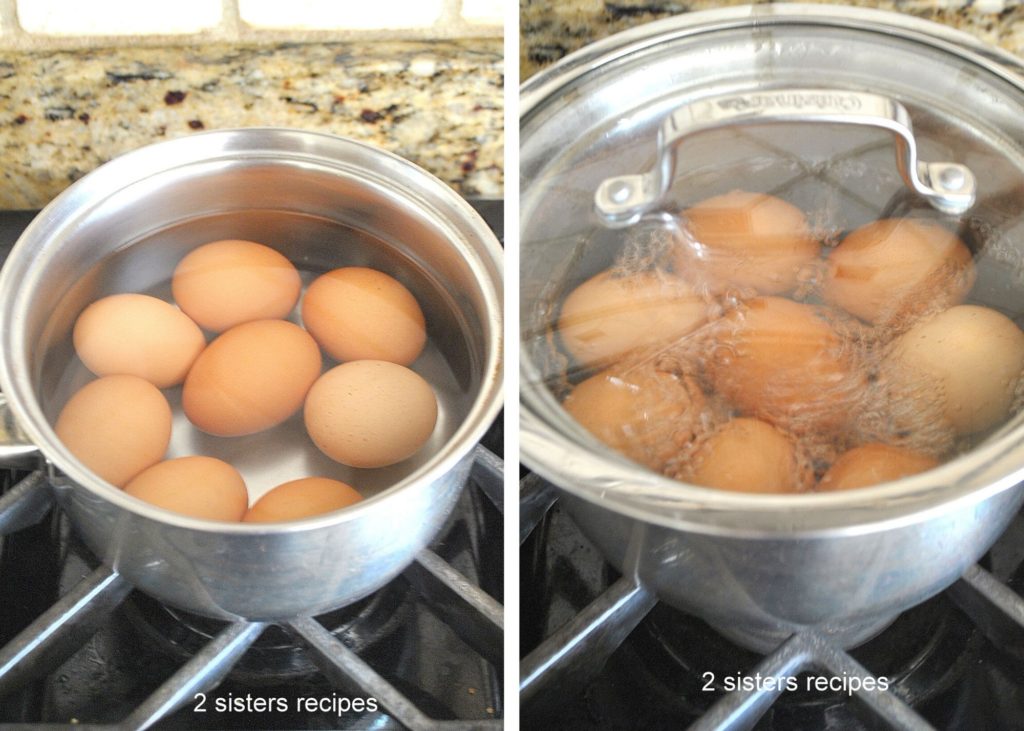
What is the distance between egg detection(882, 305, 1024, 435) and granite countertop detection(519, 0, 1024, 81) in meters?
0.20

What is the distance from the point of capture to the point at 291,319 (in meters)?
0.51

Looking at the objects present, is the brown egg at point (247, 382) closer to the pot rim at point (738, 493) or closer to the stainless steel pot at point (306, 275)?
the stainless steel pot at point (306, 275)

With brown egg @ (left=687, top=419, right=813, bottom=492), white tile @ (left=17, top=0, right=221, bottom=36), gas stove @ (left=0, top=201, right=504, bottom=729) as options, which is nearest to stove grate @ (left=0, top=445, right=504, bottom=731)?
gas stove @ (left=0, top=201, right=504, bottom=729)

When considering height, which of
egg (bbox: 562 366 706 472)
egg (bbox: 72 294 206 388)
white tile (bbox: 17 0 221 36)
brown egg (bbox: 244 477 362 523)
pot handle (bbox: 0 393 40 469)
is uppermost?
white tile (bbox: 17 0 221 36)

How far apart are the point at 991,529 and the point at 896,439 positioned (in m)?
0.07

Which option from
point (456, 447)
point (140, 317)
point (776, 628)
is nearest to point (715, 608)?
point (776, 628)

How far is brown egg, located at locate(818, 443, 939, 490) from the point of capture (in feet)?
1.35

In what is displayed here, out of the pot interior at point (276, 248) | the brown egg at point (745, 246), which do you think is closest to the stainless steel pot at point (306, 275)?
the pot interior at point (276, 248)

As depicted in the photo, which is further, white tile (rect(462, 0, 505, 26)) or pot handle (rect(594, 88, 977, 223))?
white tile (rect(462, 0, 505, 26))

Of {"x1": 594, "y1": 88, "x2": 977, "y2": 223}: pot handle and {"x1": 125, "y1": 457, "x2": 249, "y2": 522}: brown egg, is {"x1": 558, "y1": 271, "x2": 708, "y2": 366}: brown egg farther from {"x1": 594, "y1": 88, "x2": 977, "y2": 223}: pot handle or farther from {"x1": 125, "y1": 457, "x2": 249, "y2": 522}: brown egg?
{"x1": 125, "y1": 457, "x2": 249, "y2": 522}: brown egg

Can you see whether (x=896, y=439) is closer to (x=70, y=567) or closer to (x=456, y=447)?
(x=456, y=447)

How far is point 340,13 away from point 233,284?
0.17 meters

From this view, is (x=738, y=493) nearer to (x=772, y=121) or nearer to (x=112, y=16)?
(x=772, y=121)

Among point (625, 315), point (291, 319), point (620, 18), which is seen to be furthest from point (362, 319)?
point (620, 18)
